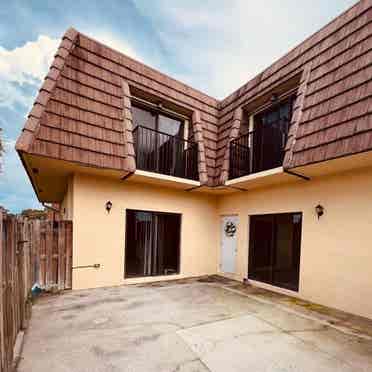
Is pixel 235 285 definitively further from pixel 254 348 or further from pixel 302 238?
pixel 254 348

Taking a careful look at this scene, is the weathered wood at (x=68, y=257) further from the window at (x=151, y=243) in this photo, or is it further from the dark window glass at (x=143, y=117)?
the dark window glass at (x=143, y=117)

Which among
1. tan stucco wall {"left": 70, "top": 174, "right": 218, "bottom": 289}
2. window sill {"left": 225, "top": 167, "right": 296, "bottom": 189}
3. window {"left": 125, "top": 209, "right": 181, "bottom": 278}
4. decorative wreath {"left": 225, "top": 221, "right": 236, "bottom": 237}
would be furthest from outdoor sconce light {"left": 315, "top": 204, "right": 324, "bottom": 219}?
window {"left": 125, "top": 209, "right": 181, "bottom": 278}

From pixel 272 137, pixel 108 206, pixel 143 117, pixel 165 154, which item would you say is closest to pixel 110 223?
pixel 108 206

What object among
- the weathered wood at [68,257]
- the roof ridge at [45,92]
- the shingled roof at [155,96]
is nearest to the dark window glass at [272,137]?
the shingled roof at [155,96]

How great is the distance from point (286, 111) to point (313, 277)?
A: 436 centimetres

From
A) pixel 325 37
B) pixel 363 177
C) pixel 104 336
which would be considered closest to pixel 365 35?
pixel 325 37

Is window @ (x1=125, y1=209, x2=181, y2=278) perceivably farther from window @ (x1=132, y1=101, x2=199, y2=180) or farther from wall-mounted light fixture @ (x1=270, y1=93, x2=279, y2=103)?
wall-mounted light fixture @ (x1=270, y1=93, x2=279, y2=103)

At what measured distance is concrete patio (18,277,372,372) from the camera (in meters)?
2.58

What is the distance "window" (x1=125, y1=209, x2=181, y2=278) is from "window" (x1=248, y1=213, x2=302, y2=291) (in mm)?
2411

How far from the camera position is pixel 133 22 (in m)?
6.98

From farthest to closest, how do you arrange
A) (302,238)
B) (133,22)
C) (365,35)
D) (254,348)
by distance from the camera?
(133,22)
(302,238)
(365,35)
(254,348)

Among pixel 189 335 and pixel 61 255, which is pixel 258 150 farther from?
pixel 61 255

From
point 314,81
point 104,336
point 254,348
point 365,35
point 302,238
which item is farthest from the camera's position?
point 302,238

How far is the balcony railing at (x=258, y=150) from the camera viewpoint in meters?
6.01
